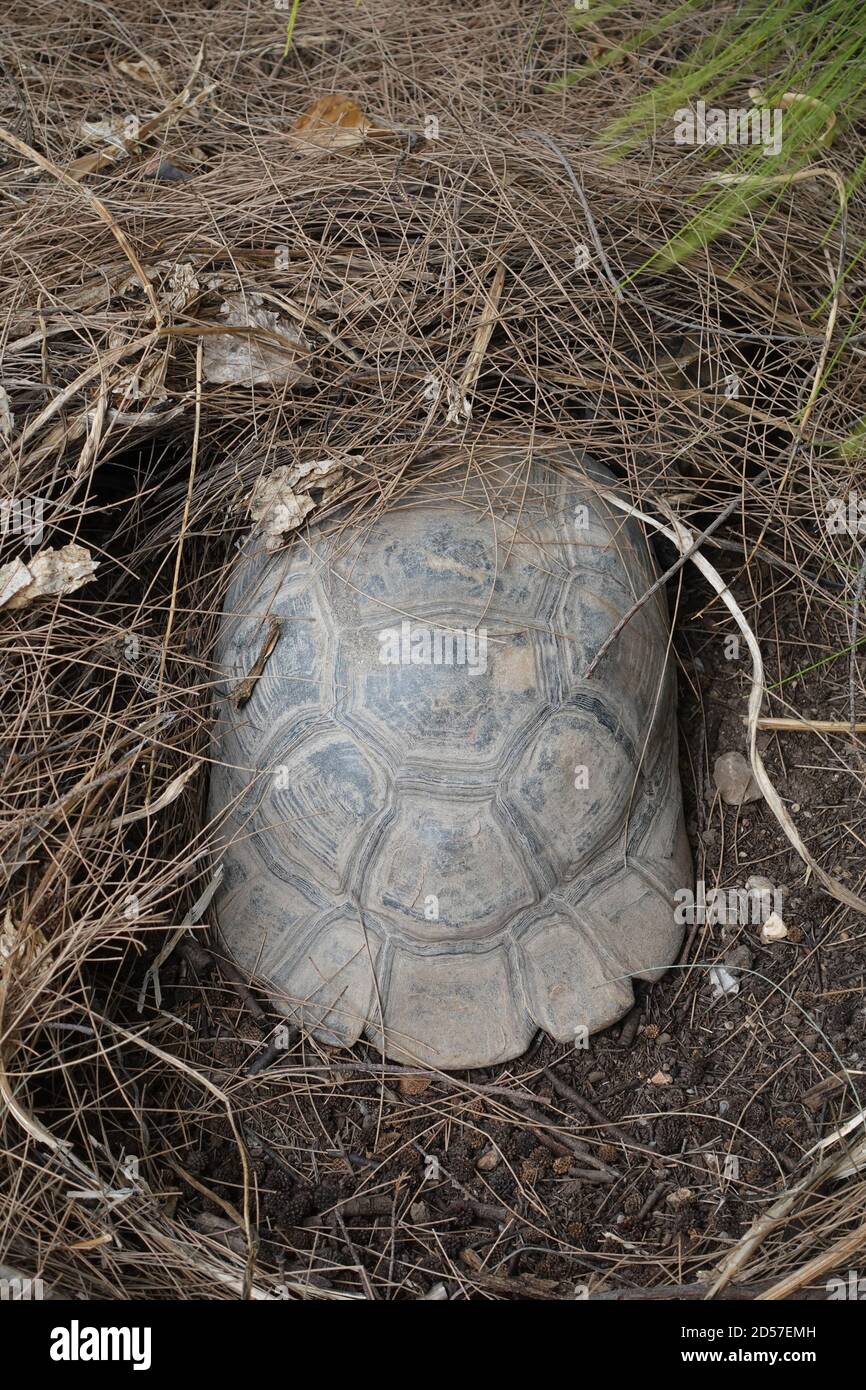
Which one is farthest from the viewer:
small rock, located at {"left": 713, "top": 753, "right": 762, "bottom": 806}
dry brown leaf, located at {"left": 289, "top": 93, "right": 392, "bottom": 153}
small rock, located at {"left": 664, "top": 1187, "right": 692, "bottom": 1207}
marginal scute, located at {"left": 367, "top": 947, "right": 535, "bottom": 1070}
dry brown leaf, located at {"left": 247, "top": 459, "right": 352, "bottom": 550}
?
dry brown leaf, located at {"left": 289, "top": 93, "right": 392, "bottom": 153}

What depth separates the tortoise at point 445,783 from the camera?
95.3 inches

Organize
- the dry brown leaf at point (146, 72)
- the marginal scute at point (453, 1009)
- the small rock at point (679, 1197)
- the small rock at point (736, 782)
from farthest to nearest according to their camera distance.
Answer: the dry brown leaf at point (146, 72), the small rock at point (736, 782), the marginal scute at point (453, 1009), the small rock at point (679, 1197)

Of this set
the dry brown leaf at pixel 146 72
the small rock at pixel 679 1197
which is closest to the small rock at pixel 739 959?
the small rock at pixel 679 1197

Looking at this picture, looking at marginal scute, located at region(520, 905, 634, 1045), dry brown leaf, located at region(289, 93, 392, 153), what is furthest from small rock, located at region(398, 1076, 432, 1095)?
dry brown leaf, located at region(289, 93, 392, 153)

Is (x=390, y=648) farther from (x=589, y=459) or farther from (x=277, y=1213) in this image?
(x=277, y=1213)

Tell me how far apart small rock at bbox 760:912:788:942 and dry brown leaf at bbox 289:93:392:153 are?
237 cm

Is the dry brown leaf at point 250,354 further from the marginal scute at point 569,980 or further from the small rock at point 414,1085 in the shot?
the small rock at point 414,1085

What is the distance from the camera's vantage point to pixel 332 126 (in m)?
3.02

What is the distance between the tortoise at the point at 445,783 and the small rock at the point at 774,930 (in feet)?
0.72

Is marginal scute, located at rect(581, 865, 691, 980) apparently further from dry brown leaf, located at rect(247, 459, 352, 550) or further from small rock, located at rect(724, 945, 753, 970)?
dry brown leaf, located at rect(247, 459, 352, 550)

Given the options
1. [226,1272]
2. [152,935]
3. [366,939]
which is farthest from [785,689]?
[226,1272]

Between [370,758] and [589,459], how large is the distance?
1.02 m

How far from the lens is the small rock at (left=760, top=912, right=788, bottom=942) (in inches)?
104
